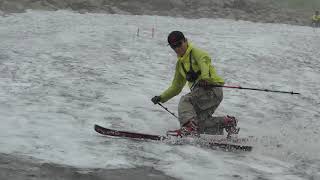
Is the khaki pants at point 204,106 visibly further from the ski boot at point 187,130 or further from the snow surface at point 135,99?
the snow surface at point 135,99

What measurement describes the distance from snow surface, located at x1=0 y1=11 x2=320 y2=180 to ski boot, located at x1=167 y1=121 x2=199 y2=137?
35 cm

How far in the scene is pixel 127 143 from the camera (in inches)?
324

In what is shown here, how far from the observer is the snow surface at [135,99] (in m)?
7.60

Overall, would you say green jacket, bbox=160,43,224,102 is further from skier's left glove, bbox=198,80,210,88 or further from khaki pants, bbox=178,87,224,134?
khaki pants, bbox=178,87,224,134

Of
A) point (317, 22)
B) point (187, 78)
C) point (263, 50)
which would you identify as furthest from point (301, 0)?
point (187, 78)

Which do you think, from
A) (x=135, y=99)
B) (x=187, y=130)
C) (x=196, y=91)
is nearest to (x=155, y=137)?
(x=187, y=130)

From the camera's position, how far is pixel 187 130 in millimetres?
8555

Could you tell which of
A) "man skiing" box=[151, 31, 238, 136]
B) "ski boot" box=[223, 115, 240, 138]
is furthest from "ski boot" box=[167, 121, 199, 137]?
"ski boot" box=[223, 115, 240, 138]

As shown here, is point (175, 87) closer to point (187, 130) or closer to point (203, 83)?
point (203, 83)

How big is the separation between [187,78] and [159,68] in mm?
7851

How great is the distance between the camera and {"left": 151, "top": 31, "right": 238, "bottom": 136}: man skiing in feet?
28.1

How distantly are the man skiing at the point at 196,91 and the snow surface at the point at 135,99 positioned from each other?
0.63m

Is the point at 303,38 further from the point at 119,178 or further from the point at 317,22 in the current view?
the point at 119,178

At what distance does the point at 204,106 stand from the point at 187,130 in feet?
2.22
